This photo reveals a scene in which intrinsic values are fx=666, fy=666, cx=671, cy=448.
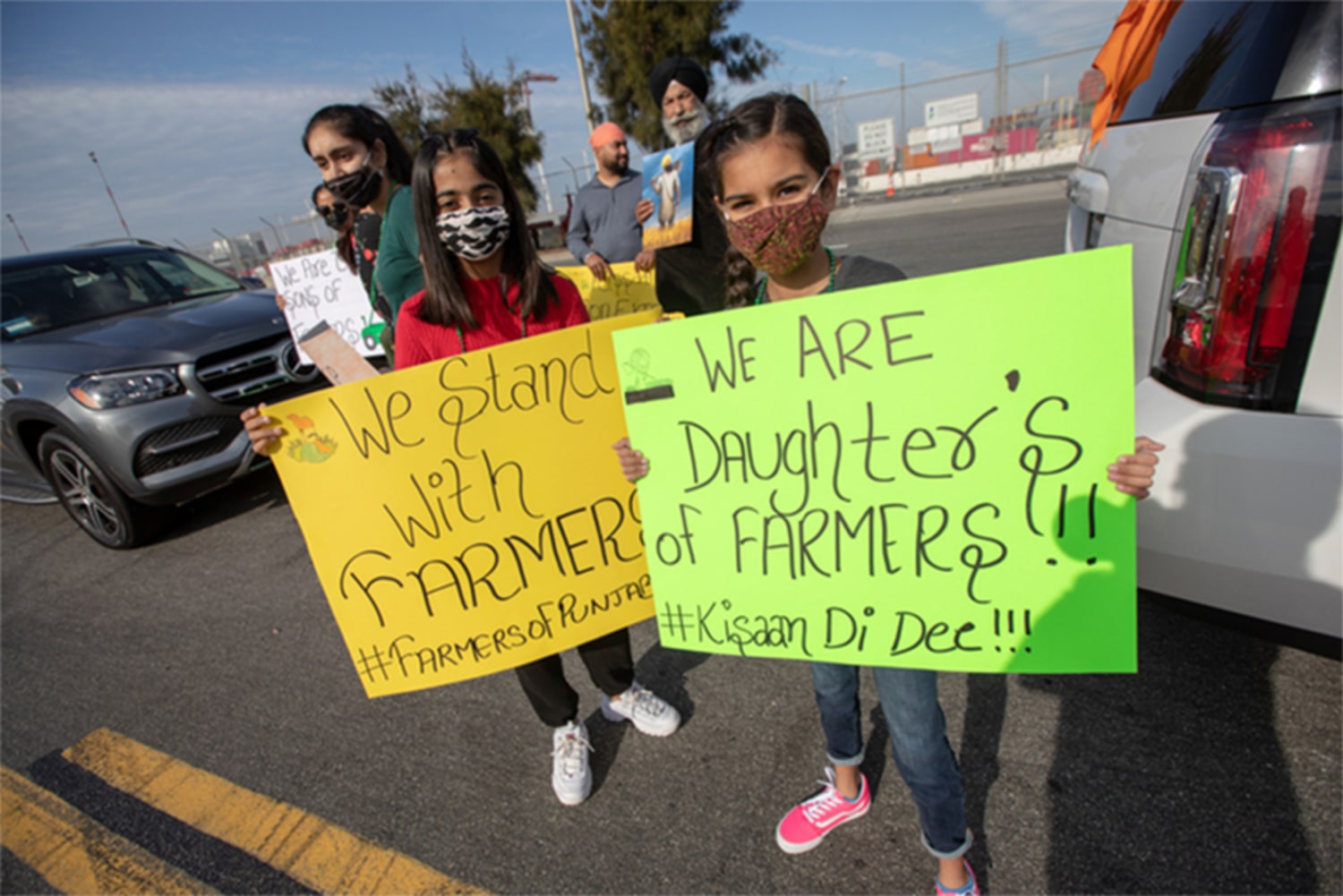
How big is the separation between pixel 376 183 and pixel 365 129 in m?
0.21

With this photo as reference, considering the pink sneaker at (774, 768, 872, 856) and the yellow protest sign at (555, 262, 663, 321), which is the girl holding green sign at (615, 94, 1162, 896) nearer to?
the pink sneaker at (774, 768, 872, 856)

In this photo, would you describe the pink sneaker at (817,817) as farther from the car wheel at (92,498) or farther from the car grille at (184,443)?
the car wheel at (92,498)

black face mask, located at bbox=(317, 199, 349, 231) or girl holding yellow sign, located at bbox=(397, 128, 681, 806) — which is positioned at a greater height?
black face mask, located at bbox=(317, 199, 349, 231)

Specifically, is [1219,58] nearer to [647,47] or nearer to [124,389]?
[124,389]

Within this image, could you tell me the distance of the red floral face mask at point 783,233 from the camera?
4.70ft

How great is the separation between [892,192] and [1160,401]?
19748 mm

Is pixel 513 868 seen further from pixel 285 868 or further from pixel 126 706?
pixel 126 706

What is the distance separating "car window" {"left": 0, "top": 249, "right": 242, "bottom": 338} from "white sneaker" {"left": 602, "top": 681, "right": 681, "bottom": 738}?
5.20 meters

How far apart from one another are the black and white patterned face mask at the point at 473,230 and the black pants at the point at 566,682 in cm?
118

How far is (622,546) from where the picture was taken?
176cm

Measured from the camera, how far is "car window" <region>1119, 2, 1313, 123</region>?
138 cm

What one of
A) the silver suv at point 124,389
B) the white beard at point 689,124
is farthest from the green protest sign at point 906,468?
the silver suv at point 124,389

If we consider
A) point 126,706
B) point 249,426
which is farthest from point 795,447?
point 126,706

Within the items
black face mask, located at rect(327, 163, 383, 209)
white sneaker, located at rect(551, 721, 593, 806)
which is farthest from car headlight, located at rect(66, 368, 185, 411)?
white sneaker, located at rect(551, 721, 593, 806)
